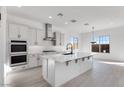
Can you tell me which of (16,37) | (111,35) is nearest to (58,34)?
(16,37)

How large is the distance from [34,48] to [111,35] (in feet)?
21.3

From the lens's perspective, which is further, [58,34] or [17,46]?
[58,34]

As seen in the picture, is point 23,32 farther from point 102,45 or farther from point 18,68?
point 102,45

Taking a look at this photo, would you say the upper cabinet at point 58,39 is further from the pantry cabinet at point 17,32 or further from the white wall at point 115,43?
the white wall at point 115,43

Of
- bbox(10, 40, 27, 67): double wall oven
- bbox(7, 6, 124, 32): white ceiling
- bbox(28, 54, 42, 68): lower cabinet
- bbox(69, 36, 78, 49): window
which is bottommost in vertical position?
bbox(28, 54, 42, 68): lower cabinet

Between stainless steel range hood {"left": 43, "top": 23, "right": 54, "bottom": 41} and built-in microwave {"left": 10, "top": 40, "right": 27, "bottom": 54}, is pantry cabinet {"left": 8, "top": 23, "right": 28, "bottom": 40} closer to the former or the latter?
built-in microwave {"left": 10, "top": 40, "right": 27, "bottom": 54}

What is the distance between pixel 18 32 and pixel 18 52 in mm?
947

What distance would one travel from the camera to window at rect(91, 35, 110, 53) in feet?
28.3

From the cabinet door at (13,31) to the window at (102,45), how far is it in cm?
716

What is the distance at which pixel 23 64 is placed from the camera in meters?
4.79

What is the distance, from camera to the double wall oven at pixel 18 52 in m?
4.33

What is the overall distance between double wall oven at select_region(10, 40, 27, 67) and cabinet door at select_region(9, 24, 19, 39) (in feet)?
0.76

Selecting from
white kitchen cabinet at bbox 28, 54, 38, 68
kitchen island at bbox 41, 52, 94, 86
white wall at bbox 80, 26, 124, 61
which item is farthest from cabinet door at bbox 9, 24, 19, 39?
white wall at bbox 80, 26, 124, 61

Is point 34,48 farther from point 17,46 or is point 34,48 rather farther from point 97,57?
point 97,57
